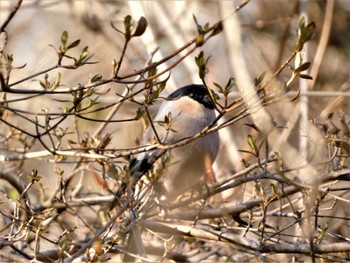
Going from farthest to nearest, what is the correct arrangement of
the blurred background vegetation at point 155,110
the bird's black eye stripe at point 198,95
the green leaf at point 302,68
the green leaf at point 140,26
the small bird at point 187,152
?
1. the bird's black eye stripe at point 198,95
2. the small bird at point 187,152
3. the blurred background vegetation at point 155,110
4. the green leaf at point 302,68
5. the green leaf at point 140,26

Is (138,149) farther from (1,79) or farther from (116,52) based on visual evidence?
(116,52)

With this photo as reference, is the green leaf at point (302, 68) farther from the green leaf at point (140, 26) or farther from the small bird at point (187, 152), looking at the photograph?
the small bird at point (187, 152)

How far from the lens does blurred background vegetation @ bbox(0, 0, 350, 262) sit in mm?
2730

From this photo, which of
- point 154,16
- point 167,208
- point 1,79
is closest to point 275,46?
point 154,16

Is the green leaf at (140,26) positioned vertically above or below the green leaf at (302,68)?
below

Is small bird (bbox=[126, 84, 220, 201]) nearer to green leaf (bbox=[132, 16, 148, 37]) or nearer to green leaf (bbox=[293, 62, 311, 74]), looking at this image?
green leaf (bbox=[293, 62, 311, 74])

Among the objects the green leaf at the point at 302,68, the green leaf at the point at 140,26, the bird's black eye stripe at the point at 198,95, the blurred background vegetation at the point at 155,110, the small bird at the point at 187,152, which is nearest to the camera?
the green leaf at the point at 140,26

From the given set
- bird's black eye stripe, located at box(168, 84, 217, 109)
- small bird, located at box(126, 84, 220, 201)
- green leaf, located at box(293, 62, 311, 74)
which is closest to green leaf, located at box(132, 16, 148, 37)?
green leaf, located at box(293, 62, 311, 74)

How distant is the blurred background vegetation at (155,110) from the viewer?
107 inches

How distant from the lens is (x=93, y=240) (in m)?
2.26

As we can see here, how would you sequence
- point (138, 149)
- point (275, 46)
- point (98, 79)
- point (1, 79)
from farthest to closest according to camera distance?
point (275, 46), point (138, 149), point (98, 79), point (1, 79)

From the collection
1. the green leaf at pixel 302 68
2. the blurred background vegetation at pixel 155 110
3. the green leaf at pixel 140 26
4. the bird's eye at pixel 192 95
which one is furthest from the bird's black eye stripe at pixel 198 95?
the green leaf at pixel 140 26

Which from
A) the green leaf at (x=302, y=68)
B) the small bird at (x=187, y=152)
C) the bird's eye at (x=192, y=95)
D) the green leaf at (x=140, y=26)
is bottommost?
the green leaf at (x=140, y=26)

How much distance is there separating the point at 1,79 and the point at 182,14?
303cm
